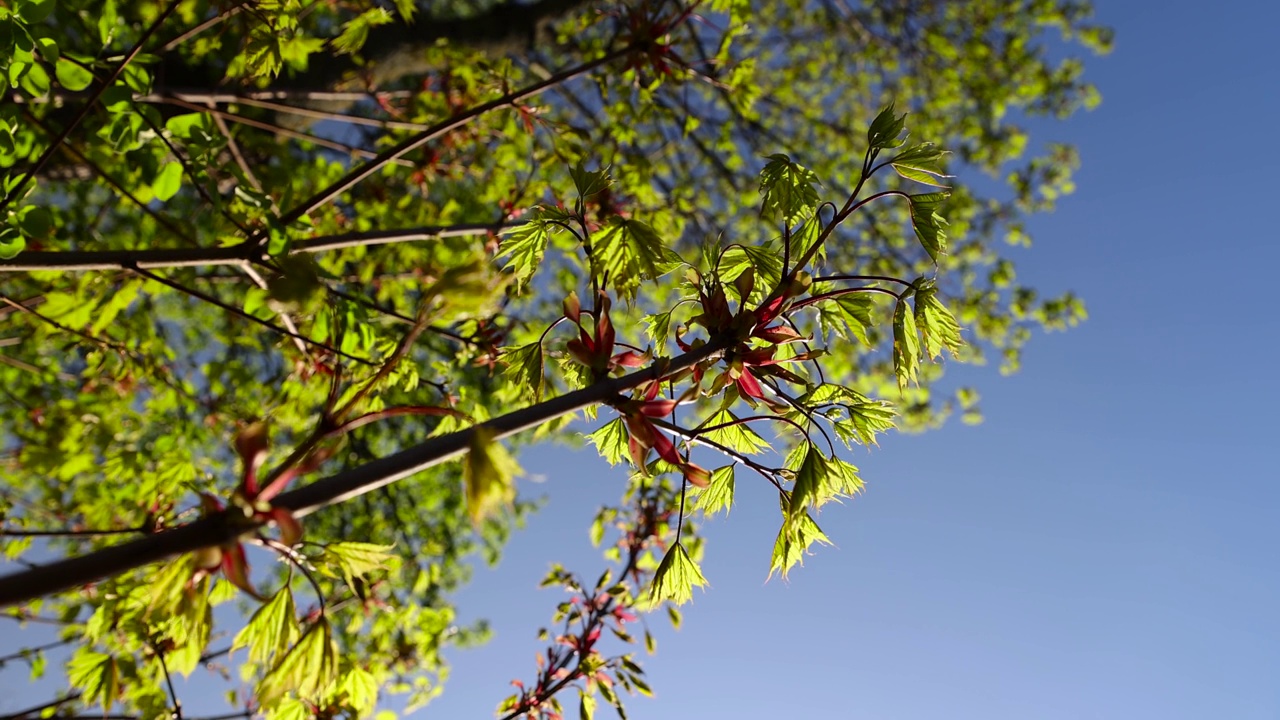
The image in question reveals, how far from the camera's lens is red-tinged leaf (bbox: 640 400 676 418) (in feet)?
3.18

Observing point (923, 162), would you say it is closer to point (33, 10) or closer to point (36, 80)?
point (33, 10)

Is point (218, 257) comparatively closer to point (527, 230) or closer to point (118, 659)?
point (527, 230)

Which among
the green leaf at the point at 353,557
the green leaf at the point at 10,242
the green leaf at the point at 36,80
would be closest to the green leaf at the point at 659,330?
the green leaf at the point at 353,557

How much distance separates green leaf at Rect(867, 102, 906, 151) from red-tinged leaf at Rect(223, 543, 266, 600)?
1.27 meters

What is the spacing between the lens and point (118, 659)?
218cm

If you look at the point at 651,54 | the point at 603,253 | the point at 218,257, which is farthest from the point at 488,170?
the point at 603,253

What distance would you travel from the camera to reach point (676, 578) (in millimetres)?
1452

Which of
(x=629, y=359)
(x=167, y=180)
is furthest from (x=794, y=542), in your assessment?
A: (x=167, y=180)

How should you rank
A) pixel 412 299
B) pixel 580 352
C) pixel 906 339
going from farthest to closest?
1. pixel 412 299
2. pixel 906 339
3. pixel 580 352

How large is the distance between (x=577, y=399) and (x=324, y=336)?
1.36 metres

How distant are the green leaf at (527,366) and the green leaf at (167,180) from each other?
1.43 meters

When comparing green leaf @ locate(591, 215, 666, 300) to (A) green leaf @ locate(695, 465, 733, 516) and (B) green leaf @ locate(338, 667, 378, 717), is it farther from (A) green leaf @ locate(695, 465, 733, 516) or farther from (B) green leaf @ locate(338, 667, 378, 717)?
(B) green leaf @ locate(338, 667, 378, 717)

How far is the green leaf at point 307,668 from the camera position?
95 centimetres

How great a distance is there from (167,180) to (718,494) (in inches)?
80.0
